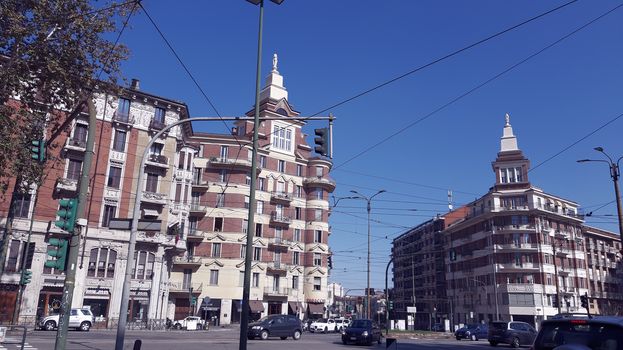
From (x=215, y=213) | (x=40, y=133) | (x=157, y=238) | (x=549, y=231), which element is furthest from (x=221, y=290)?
(x=549, y=231)

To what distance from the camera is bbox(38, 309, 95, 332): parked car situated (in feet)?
109

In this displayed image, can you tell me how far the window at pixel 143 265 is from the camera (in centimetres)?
4319

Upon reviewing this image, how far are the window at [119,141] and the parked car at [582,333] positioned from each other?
42734mm

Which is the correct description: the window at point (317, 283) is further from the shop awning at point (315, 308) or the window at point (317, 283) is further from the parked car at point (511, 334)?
the parked car at point (511, 334)

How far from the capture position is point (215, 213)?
2229 inches

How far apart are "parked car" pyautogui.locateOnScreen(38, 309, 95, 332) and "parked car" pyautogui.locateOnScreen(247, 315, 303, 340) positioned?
11779 millimetres

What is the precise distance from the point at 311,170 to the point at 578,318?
5832 cm

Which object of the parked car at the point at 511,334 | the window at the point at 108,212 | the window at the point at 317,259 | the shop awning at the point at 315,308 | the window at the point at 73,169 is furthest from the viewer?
the window at the point at 317,259

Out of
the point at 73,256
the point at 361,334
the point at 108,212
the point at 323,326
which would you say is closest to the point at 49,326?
the point at 108,212

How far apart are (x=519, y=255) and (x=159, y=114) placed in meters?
52.0

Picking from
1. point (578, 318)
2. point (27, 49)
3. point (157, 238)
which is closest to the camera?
point (578, 318)

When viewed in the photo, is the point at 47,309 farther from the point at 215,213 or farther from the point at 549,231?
the point at 549,231

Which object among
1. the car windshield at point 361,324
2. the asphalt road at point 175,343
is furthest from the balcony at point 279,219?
the car windshield at point 361,324

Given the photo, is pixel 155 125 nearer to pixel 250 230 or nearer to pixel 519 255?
pixel 250 230
